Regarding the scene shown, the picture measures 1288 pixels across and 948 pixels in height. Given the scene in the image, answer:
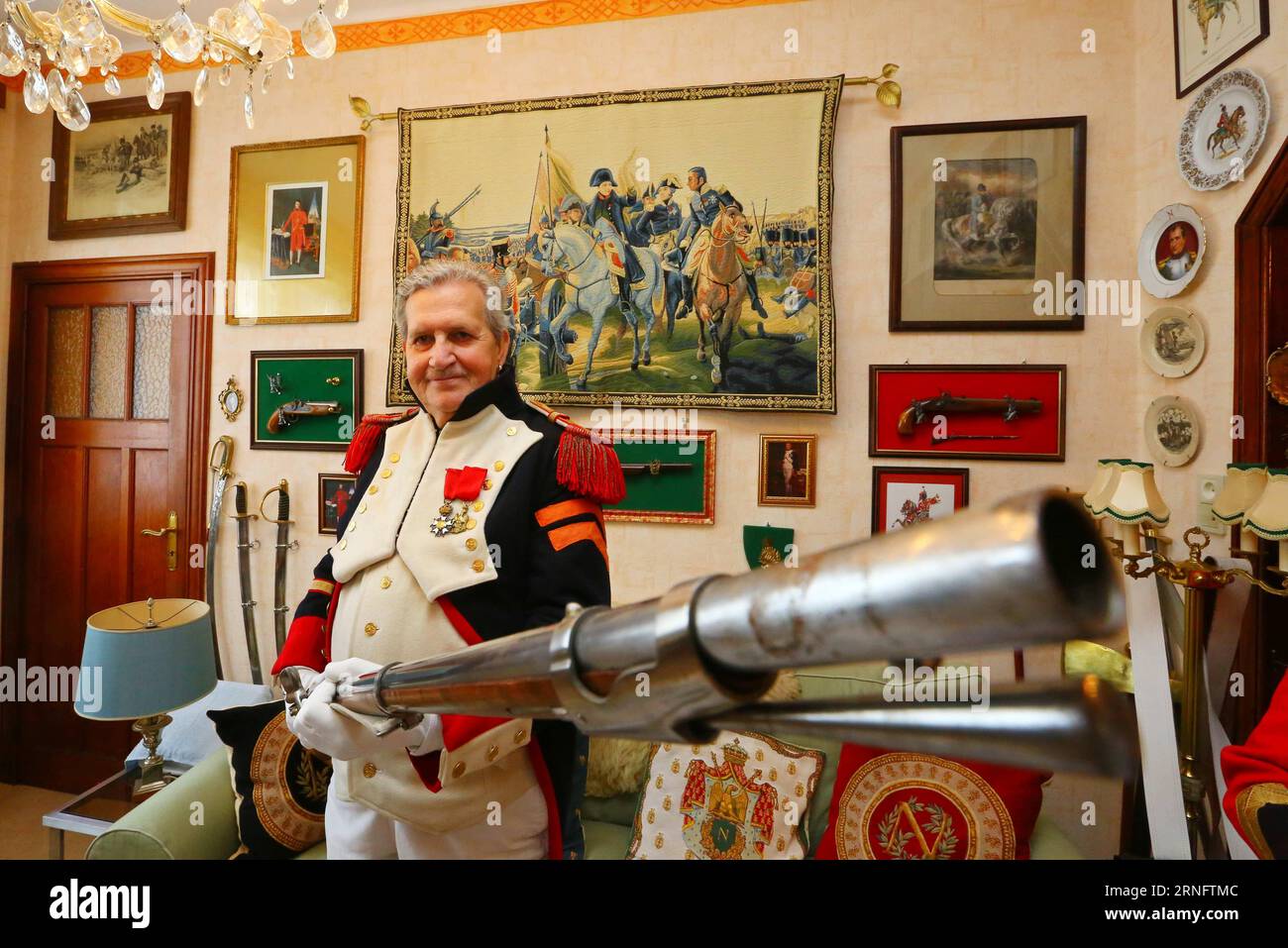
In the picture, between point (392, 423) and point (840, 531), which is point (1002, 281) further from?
point (392, 423)

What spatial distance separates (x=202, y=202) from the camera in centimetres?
362

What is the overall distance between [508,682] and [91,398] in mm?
4550

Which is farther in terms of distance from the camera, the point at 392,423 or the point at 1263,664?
the point at 1263,664

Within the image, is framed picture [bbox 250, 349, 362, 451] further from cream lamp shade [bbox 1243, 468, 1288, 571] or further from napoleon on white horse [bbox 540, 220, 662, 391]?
cream lamp shade [bbox 1243, 468, 1288, 571]

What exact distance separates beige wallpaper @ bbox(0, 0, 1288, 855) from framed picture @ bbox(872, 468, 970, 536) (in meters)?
0.06

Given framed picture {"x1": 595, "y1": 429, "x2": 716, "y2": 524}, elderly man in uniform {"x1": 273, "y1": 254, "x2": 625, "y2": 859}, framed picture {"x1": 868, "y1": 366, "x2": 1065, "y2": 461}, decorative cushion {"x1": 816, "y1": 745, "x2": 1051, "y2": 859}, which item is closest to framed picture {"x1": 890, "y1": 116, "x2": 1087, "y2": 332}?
framed picture {"x1": 868, "y1": 366, "x2": 1065, "y2": 461}

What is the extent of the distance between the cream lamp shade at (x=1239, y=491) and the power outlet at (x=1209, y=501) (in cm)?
42

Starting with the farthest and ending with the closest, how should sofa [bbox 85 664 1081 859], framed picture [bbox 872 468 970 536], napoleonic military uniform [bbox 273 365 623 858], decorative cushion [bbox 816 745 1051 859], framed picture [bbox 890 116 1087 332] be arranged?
framed picture [bbox 872 468 970 536], framed picture [bbox 890 116 1087 332], sofa [bbox 85 664 1081 859], decorative cushion [bbox 816 745 1051 859], napoleonic military uniform [bbox 273 365 623 858]

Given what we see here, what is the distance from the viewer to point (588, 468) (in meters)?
1.49

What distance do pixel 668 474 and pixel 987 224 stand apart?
163 cm

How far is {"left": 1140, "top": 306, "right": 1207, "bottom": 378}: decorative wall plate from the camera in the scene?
242 cm

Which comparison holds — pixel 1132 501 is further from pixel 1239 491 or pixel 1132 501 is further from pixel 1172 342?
pixel 1172 342

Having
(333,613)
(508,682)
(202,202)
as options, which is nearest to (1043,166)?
(333,613)

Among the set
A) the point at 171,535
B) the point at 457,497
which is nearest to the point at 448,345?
the point at 457,497
